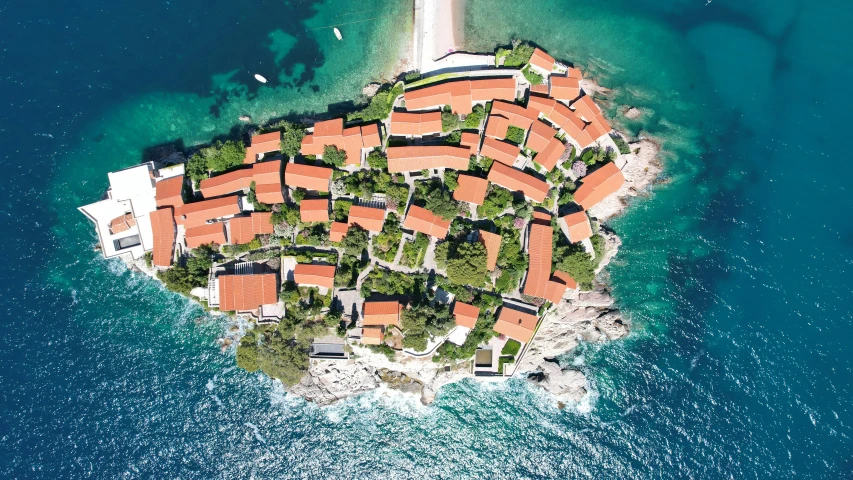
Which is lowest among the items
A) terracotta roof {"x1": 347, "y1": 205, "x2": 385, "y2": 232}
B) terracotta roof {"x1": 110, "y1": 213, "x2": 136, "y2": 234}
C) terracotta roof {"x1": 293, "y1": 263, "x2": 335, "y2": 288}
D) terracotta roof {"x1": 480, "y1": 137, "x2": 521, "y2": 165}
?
terracotta roof {"x1": 293, "y1": 263, "x2": 335, "y2": 288}

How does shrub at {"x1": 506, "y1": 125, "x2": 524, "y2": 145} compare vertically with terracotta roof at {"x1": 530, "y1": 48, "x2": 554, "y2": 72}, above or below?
below

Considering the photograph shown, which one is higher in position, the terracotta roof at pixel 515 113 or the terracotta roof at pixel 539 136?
the terracotta roof at pixel 515 113

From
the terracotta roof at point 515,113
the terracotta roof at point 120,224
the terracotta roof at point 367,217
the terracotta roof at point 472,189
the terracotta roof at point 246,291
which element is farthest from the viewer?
the terracotta roof at point 120,224

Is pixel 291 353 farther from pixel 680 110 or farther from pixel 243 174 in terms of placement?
pixel 680 110

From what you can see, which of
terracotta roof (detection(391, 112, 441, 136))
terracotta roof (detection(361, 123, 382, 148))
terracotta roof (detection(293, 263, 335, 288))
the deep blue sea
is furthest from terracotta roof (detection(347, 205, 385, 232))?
the deep blue sea

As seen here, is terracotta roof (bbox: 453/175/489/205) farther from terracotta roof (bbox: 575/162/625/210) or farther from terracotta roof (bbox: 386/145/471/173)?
terracotta roof (bbox: 575/162/625/210)

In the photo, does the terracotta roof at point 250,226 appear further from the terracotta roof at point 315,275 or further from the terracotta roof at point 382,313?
the terracotta roof at point 382,313

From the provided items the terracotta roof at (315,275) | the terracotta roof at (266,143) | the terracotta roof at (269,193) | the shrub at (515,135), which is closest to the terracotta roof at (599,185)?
the shrub at (515,135)
